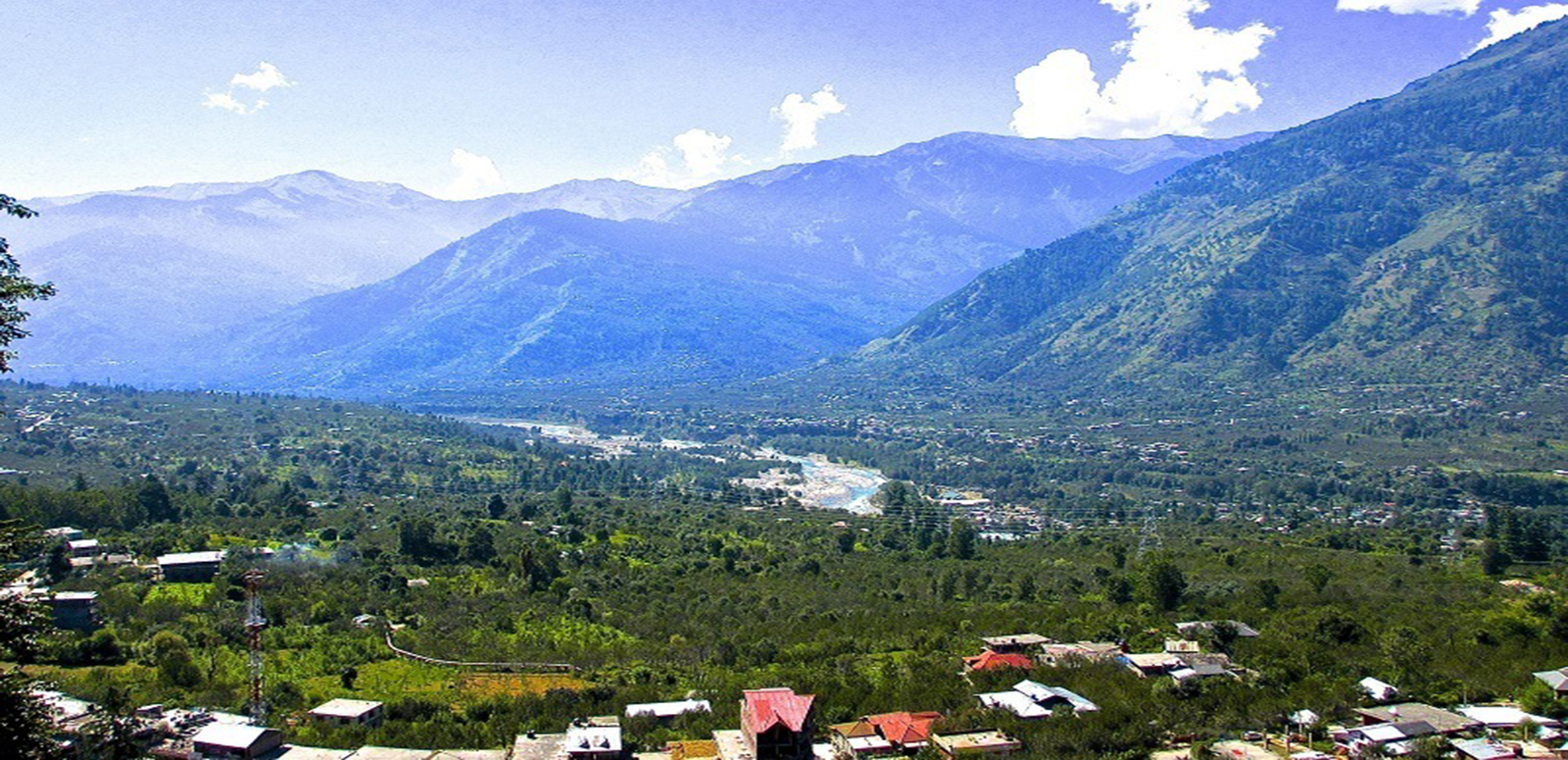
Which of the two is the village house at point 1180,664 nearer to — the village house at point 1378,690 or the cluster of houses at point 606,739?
the village house at point 1378,690

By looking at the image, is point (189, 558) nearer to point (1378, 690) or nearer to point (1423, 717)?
point (1378, 690)

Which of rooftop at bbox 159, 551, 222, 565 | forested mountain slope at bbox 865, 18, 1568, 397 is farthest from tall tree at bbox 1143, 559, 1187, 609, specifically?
forested mountain slope at bbox 865, 18, 1568, 397

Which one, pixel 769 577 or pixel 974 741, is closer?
pixel 974 741

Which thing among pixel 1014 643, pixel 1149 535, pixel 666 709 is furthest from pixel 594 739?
pixel 1149 535

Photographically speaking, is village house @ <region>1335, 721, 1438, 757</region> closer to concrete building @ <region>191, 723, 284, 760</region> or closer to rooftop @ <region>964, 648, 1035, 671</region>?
rooftop @ <region>964, 648, 1035, 671</region>

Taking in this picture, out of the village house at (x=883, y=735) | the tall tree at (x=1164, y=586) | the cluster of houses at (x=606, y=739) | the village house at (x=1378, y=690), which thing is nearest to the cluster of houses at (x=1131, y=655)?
the village house at (x=1378, y=690)
